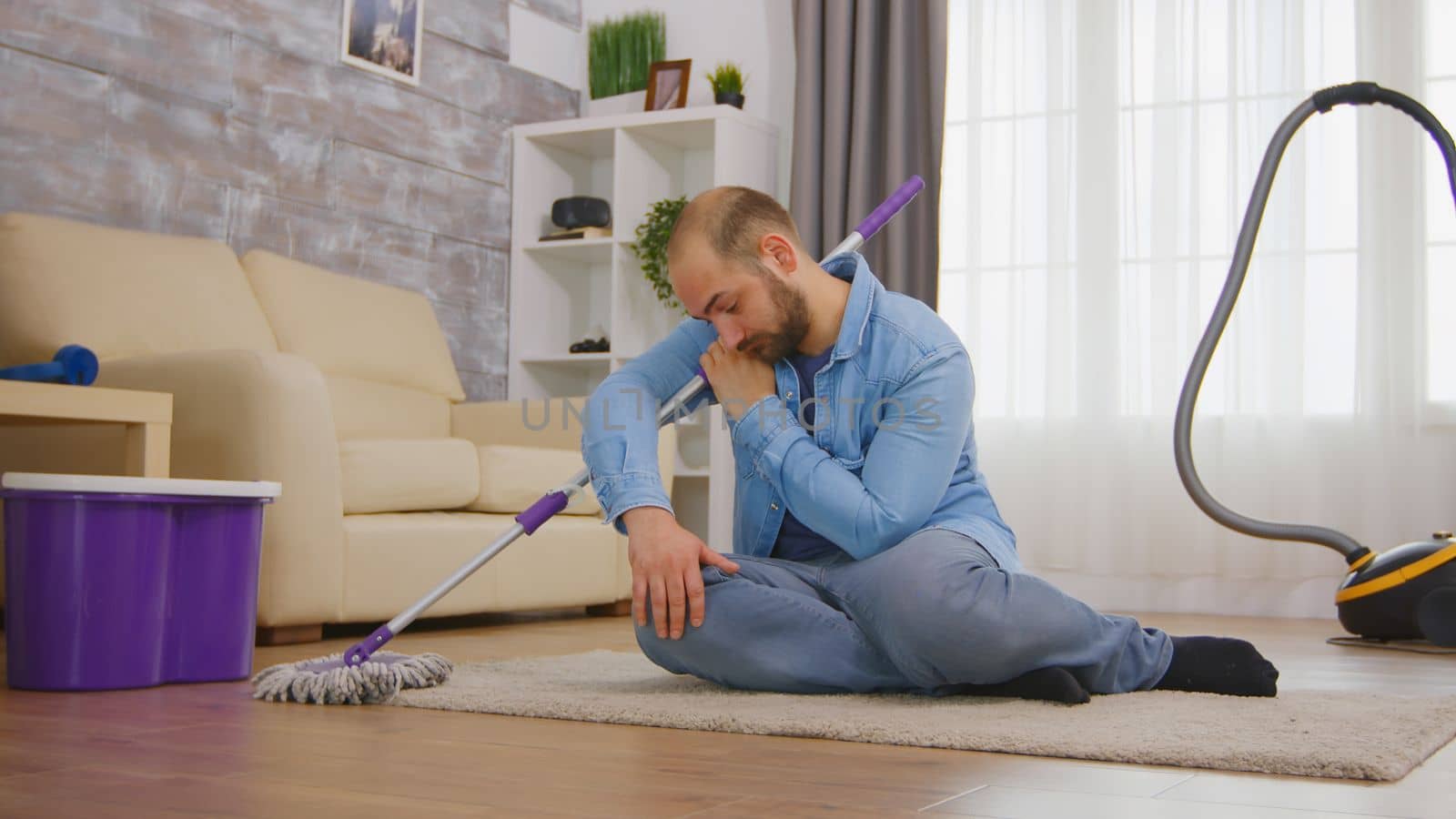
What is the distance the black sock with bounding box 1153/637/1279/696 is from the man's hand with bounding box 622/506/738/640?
58 centimetres

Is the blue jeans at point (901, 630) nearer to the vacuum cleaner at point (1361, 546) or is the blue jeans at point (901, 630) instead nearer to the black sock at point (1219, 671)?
the black sock at point (1219, 671)

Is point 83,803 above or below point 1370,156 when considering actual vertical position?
below

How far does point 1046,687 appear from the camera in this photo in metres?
1.73

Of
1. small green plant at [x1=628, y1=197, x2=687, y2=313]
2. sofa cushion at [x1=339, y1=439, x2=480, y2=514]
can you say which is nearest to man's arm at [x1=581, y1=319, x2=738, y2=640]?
sofa cushion at [x1=339, y1=439, x2=480, y2=514]

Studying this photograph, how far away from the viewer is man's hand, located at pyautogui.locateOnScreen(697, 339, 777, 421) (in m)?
1.85

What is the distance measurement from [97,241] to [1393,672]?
2621 millimetres

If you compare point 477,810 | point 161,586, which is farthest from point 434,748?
point 161,586

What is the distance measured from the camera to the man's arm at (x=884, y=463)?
1739mm

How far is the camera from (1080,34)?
4.13 metres

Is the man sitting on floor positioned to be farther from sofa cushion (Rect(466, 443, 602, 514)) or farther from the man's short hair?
sofa cushion (Rect(466, 443, 602, 514))

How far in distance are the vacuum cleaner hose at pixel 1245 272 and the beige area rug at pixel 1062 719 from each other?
1317 millimetres

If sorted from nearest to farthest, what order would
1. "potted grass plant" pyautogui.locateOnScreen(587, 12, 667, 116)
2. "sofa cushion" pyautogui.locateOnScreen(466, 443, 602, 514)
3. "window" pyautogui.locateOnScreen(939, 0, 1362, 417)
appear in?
"sofa cushion" pyautogui.locateOnScreen(466, 443, 602, 514), "window" pyautogui.locateOnScreen(939, 0, 1362, 417), "potted grass plant" pyautogui.locateOnScreen(587, 12, 667, 116)

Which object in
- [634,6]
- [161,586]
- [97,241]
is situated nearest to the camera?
[161,586]

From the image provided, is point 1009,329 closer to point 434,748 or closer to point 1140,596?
point 1140,596
